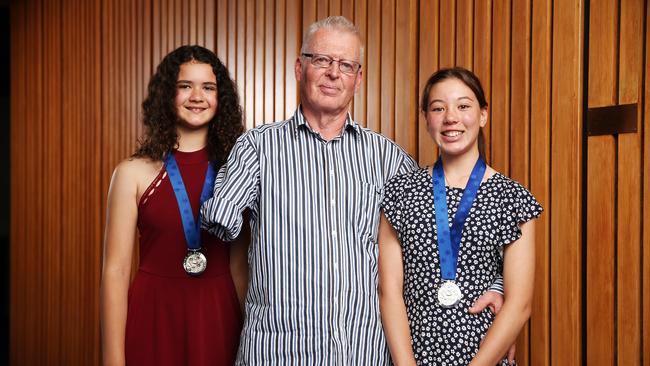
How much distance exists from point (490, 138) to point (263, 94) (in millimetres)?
1638

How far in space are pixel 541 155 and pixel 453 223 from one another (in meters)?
0.66

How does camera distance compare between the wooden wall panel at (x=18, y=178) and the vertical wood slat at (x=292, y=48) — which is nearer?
the vertical wood slat at (x=292, y=48)

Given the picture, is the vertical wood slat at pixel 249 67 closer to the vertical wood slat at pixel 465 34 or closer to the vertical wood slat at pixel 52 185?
the vertical wood slat at pixel 465 34

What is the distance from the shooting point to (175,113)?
2.61 meters

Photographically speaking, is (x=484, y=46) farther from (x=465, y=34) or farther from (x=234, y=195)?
(x=234, y=195)

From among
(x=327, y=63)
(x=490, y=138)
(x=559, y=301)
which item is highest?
(x=327, y=63)

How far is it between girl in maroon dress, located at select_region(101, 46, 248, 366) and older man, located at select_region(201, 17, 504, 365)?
1.14 feet

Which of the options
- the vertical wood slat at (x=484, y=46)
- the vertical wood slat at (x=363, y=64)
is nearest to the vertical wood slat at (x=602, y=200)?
the vertical wood slat at (x=484, y=46)

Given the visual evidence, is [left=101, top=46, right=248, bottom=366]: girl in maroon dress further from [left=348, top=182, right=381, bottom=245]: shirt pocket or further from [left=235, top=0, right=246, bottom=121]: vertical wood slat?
[left=235, top=0, right=246, bottom=121]: vertical wood slat

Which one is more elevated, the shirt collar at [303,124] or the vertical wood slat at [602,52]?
the vertical wood slat at [602,52]

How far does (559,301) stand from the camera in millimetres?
2541

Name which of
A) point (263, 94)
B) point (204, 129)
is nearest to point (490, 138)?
point (204, 129)

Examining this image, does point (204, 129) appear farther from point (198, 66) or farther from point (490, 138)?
point (490, 138)

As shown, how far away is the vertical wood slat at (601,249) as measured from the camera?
2.40m
